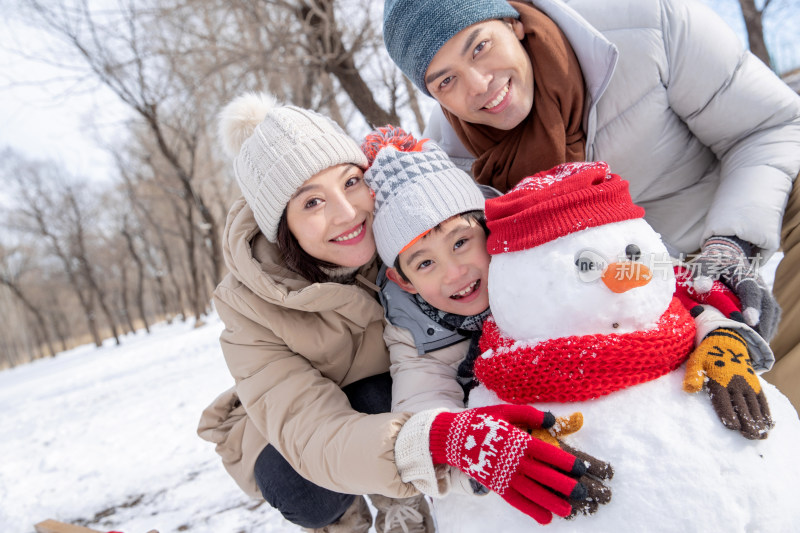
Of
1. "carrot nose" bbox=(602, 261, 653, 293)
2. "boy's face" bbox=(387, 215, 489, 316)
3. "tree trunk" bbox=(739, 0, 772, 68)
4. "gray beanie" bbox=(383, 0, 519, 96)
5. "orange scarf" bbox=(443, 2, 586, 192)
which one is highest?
"tree trunk" bbox=(739, 0, 772, 68)

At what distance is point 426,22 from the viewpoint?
5.50ft

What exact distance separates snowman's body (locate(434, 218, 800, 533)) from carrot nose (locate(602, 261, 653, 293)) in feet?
0.04

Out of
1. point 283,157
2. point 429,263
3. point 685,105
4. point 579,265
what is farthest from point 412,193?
point 685,105

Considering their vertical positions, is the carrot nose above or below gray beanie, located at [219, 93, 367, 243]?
below

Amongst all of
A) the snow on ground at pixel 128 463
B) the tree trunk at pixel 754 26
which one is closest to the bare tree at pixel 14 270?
the snow on ground at pixel 128 463

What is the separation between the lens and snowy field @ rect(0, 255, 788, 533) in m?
2.67

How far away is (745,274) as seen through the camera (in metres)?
1.34

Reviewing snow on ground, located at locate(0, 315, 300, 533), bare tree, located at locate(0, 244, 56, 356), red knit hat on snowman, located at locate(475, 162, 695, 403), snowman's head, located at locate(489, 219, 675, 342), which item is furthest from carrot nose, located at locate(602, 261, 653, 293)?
bare tree, located at locate(0, 244, 56, 356)

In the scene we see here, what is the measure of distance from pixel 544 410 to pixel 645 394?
0.22 metres

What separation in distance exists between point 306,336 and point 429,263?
59 cm

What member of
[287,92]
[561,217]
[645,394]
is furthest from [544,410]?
[287,92]

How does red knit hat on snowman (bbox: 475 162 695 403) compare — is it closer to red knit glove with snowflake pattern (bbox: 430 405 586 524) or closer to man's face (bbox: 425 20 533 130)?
red knit glove with snowflake pattern (bbox: 430 405 586 524)

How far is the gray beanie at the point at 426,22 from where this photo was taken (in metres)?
1.64

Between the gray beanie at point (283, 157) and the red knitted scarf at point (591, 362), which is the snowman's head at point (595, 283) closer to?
the red knitted scarf at point (591, 362)
